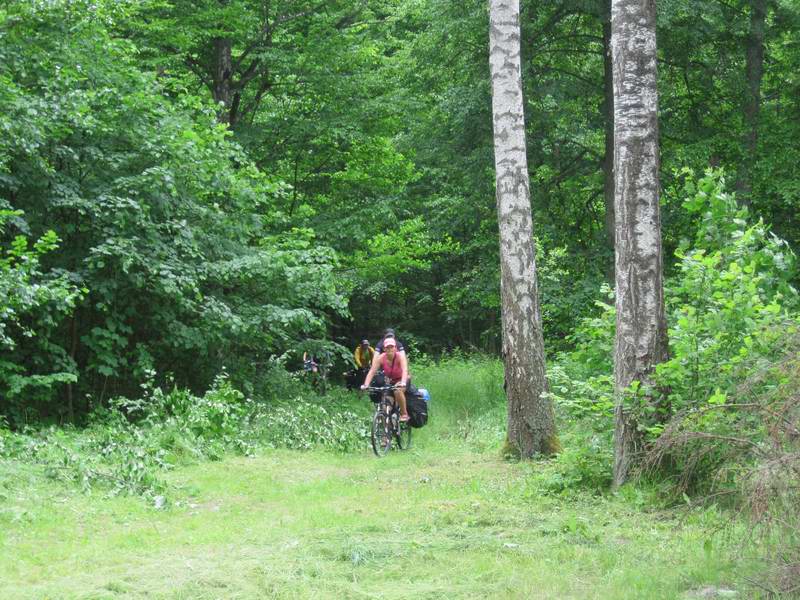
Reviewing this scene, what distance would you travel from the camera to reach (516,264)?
12.0 m

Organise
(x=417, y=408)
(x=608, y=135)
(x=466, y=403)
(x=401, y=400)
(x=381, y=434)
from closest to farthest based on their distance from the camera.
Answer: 1. (x=381, y=434)
2. (x=401, y=400)
3. (x=417, y=408)
4. (x=466, y=403)
5. (x=608, y=135)

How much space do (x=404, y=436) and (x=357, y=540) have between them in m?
7.99

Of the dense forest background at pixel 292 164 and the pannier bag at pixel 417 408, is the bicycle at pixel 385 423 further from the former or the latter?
the dense forest background at pixel 292 164

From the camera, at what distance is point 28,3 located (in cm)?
1218

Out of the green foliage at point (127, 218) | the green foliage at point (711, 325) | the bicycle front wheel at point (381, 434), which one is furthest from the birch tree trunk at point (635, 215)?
the green foliage at point (127, 218)

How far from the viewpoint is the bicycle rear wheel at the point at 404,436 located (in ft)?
48.2

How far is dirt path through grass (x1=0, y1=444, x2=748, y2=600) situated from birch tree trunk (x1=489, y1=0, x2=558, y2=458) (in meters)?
1.29

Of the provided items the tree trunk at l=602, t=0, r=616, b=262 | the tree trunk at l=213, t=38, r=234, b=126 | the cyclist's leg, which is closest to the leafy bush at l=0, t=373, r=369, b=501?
the cyclist's leg

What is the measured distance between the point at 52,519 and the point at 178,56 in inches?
553

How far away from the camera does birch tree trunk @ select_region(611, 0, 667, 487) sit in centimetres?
857

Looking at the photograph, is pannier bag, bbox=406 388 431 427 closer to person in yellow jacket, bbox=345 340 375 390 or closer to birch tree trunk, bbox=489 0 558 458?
birch tree trunk, bbox=489 0 558 458

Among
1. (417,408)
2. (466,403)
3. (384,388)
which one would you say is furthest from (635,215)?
(466,403)

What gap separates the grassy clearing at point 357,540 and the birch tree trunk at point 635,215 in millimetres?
1078

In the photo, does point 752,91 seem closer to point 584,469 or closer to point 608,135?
point 608,135
